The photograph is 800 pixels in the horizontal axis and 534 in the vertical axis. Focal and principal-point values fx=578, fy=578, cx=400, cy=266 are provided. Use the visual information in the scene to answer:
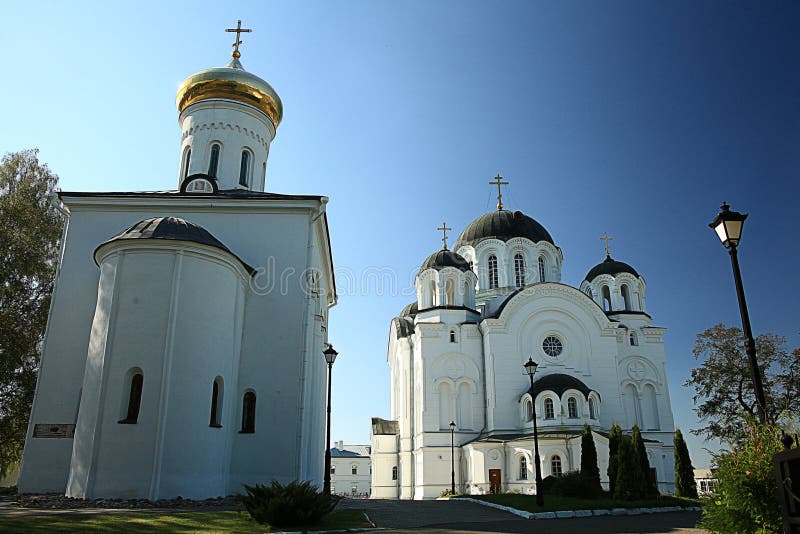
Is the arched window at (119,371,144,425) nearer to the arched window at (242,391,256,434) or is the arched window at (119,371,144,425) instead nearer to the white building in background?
the arched window at (242,391,256,434)

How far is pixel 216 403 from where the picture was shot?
1510cm

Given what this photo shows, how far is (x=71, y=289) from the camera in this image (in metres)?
16.9

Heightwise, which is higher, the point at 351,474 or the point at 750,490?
the point at 750,490

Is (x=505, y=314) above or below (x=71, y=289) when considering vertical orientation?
above

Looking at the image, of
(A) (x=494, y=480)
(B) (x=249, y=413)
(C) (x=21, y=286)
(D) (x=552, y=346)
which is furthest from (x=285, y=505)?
(D) (x=552, y=346)

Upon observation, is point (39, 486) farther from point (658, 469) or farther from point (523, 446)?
point (658, 469)

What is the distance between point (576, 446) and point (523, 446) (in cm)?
262

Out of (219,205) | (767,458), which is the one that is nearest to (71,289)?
(219,205)

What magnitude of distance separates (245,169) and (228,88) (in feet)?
9.85

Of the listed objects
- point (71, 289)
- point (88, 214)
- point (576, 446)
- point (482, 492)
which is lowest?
point (482, 492)

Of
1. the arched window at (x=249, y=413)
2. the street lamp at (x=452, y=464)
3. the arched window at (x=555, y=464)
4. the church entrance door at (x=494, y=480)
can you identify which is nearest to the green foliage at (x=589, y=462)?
the arched window at (x=555, y=464)

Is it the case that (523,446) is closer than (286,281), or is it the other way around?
(286,281)

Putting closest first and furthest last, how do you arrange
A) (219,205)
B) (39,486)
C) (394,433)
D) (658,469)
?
(39,486) → (219,205) → (658,469) → (394,433)

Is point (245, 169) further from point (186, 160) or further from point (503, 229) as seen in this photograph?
point (503, 229)
